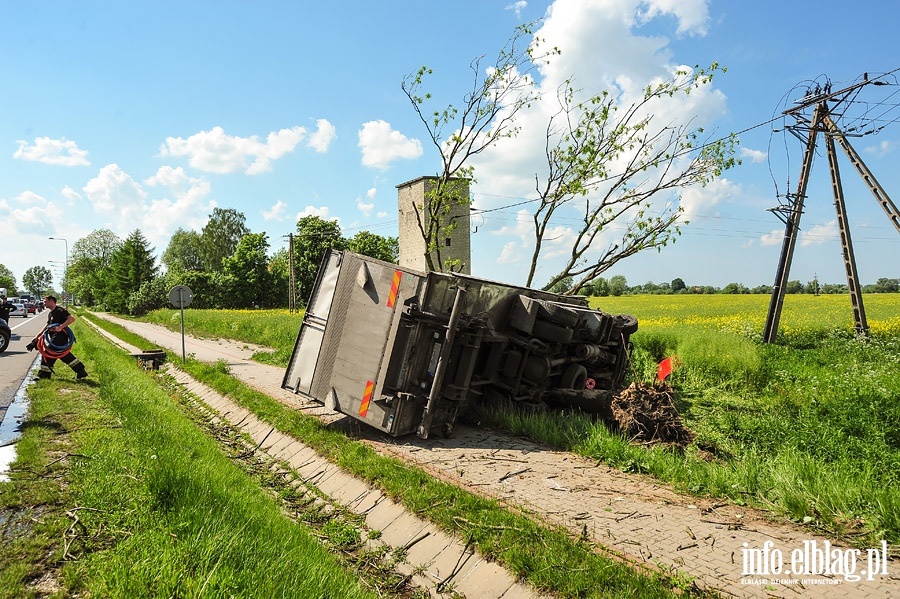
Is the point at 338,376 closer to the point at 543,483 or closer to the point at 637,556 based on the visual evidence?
the point at 543,483

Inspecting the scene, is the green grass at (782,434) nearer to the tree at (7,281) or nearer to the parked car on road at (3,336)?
the parked car on road at (3,336)

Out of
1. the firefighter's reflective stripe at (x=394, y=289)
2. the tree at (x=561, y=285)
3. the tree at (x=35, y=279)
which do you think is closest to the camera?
the firefighter's reflective stripe at (x=394, y=289)

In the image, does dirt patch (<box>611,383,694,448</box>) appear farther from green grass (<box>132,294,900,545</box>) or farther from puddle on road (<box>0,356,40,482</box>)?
puddle on road (<box>0,356,40,482</box>)

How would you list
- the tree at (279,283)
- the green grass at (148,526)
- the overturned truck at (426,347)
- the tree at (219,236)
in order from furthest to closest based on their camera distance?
the tree at (219,236)
the tree at (279,283)
the overturned truck at (426,347)
the green grass at (148,526)

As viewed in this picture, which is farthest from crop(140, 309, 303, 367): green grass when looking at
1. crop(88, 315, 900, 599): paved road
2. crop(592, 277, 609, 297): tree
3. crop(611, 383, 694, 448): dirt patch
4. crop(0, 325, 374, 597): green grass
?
crop(592, 277, 609, 297): tree

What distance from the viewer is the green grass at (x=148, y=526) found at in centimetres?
316

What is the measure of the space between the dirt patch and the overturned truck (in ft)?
1.91

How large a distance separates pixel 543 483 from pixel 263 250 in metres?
57.7

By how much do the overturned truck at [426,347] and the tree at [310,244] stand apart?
1892 inches

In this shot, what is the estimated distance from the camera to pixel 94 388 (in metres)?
10.1

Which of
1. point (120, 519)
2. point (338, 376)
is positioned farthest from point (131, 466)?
point (338, 376)

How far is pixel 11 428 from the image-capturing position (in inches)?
284

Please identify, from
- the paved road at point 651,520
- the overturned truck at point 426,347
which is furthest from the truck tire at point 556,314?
the paved road at point 651,520

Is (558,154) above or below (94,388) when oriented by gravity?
above
